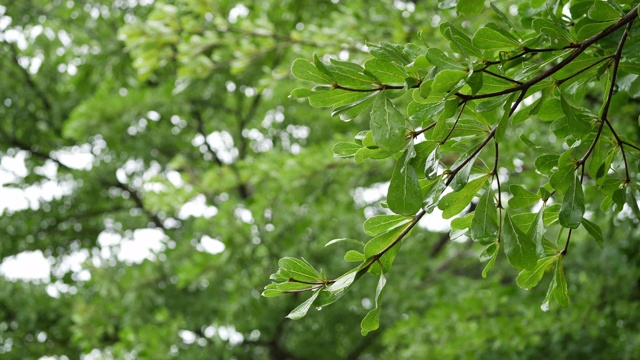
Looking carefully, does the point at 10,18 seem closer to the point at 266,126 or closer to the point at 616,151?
the point at 266,126

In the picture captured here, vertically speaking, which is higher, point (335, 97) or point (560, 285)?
point (335, 97)

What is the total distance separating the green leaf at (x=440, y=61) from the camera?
0.68 metres

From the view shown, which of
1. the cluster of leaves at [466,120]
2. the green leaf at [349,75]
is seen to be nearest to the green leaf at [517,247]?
the cluster of leaves at [466,120]

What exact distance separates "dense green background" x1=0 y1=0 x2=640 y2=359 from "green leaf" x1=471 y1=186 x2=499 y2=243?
0.31m

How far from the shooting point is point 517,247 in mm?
773

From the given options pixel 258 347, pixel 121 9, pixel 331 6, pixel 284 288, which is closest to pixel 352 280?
pixel 284 288

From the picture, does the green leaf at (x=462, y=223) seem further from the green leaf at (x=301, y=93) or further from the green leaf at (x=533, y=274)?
the green leaf at (x=301, y=93)

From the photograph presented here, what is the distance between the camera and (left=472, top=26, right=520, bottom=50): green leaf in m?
0.73

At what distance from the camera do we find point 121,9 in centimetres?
506

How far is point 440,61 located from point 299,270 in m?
0.26

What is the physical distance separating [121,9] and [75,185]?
1.24 metres

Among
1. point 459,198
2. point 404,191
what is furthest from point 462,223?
point 404,191

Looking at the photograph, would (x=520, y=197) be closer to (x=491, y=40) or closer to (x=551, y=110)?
(x=551, y=110)

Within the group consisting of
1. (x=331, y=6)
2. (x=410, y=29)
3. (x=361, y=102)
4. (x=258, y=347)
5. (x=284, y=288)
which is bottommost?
(x=258, y=347)
